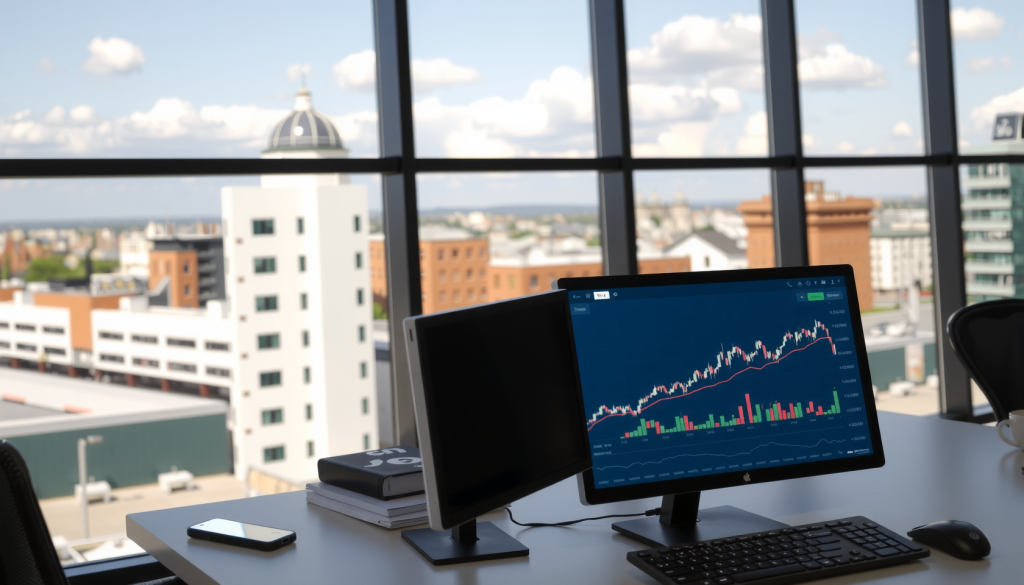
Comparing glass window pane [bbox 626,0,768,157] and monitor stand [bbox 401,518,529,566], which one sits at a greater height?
glass window pane [bbox 626,0,768,157]

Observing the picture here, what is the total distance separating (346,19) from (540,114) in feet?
2.69

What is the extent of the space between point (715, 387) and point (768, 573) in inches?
13.4

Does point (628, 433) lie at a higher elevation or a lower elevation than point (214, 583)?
higher

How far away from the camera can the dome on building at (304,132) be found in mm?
2842

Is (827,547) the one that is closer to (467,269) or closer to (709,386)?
(709,386)

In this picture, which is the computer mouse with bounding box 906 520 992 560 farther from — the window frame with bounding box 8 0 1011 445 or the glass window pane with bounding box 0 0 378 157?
the glass window pane with bounding box 0 0 378 157

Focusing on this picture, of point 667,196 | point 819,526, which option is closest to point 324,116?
point 667,196

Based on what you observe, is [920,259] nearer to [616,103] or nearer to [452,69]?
[616,103]

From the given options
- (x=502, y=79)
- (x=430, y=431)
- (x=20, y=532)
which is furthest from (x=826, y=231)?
(x=20, y=532)

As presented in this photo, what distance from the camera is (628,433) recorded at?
55.8 inches

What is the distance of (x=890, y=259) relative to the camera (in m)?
4.24

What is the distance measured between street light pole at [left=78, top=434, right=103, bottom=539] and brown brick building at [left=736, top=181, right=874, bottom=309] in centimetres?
270

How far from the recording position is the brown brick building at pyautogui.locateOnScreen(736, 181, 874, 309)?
3.88m

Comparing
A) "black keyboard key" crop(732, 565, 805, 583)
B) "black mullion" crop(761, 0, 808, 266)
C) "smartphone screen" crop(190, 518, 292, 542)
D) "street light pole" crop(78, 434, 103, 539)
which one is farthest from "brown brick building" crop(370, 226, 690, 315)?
"black keyboard key" crop(732, 565, 805, 583)
